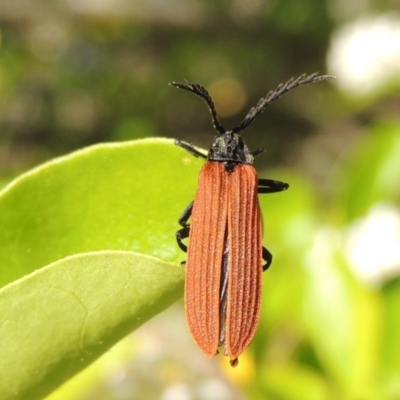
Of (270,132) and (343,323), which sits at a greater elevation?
(270,132)

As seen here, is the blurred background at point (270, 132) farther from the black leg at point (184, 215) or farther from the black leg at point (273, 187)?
the black leg at point (184, 215)

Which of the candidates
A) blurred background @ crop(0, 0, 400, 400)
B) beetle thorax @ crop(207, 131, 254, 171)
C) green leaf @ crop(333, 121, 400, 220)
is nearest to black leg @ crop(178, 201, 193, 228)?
beetle thorax @ crop(207, 131, 254, 171)

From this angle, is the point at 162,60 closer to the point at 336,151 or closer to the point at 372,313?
the point at 336,151

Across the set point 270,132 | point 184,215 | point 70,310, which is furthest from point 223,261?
point 270,132

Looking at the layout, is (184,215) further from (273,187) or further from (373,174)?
(373,174)

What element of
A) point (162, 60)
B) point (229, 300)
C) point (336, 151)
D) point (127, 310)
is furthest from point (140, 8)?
point (127, 310)

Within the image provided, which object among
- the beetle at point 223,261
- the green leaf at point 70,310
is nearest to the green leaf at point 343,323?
the beetle at point 223,261
